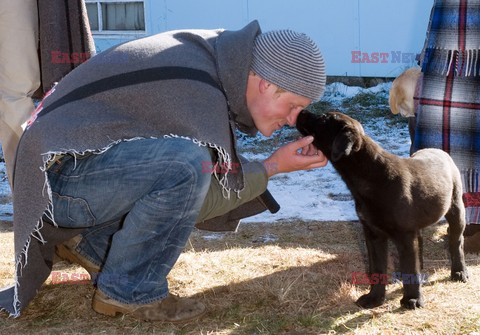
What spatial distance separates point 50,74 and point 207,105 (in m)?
1.88

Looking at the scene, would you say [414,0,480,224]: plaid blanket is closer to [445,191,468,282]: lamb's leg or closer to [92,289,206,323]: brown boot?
[445,191,468,282]: lamb's leg

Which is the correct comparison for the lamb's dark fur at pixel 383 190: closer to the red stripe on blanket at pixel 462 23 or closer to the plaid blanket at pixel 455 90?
the plaid blanket at pixel 455 90

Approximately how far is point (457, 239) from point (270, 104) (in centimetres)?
152

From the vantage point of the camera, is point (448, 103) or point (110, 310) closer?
point (110, 310)

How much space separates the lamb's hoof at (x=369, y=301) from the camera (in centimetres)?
337

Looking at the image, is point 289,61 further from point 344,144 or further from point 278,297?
point 278,297

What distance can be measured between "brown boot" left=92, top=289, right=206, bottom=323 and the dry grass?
0.04 m

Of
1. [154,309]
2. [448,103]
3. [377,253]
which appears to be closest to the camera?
[154,309]

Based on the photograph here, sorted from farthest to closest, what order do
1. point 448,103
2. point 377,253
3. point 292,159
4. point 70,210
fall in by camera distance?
point 448,103 → point 377,253 → point 292,159 → point 70,210

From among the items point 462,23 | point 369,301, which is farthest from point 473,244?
point 462,23

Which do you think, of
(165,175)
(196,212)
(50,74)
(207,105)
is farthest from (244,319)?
(50,74)

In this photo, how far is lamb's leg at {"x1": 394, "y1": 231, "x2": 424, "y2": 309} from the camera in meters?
3.31

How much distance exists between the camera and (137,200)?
3045 mm

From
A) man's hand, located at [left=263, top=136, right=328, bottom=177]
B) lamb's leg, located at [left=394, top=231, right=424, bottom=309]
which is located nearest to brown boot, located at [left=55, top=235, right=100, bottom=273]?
man's hand, located at [left=263, top=136, right=328, bottom=177]
